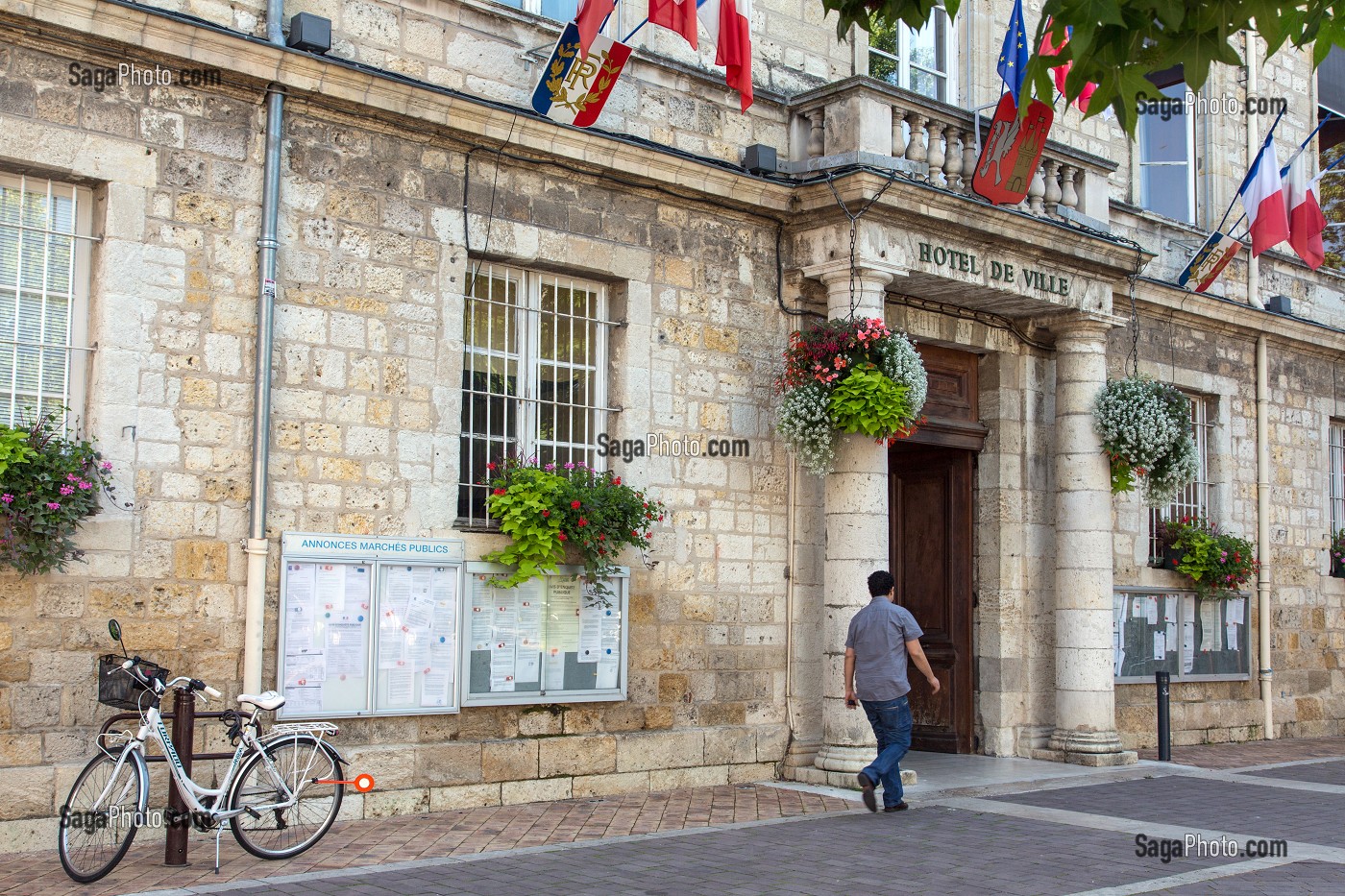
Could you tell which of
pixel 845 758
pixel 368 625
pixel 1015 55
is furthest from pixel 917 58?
pixel 368 625

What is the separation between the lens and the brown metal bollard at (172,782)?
671cm

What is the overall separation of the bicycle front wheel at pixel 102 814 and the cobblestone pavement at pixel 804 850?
0.13 m

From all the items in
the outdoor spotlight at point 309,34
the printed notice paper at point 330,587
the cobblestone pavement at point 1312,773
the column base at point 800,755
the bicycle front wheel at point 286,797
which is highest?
the outdoor spotlight at point 309,34

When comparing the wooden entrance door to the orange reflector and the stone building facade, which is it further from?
the orange reflector

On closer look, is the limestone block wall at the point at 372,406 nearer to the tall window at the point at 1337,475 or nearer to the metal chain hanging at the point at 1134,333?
the metal chain hanging at the point at 1134,333

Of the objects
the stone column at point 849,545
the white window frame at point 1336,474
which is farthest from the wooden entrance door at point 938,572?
the white window frame at point 1336,474

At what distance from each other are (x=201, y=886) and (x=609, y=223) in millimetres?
5216

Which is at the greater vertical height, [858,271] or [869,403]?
[858,271]

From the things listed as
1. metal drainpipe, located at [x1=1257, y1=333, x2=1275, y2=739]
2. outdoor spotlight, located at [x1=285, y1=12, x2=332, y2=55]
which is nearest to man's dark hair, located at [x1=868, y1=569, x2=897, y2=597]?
outdoor spotlight, located at [x1=285, y1=12, x2=332, y2=55]

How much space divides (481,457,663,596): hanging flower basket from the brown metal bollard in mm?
2427

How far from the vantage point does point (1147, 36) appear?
435 cm

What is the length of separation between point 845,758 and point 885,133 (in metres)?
4.59

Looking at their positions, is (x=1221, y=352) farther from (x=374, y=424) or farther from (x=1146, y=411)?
(x=374, y=424)

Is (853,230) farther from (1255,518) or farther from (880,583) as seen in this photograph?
(1255,518)
